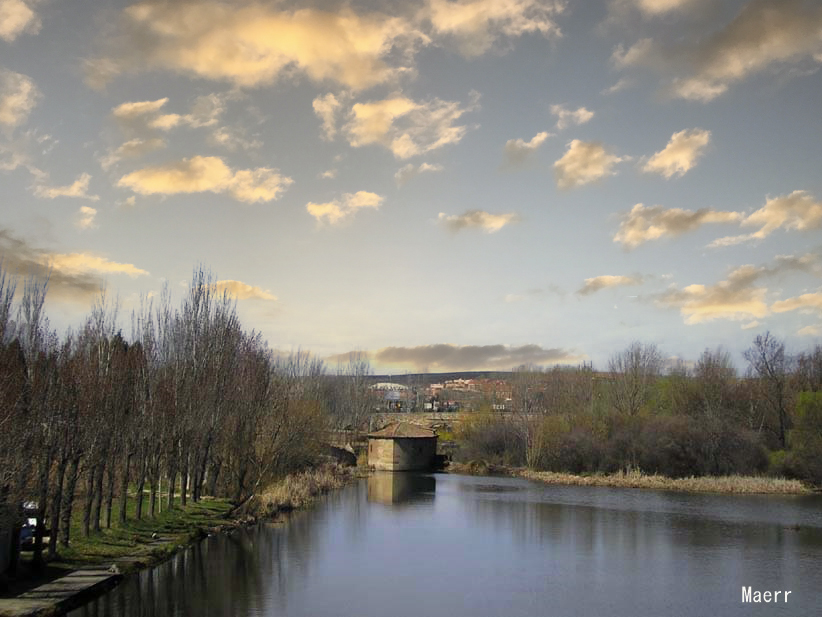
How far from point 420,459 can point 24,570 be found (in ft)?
148

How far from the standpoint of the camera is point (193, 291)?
33.3 meters

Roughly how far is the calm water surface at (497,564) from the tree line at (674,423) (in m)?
12.5

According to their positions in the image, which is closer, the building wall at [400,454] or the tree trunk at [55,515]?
the tree trunk at [55,515]

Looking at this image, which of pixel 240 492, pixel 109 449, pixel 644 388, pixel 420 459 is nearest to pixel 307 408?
pixel 240 492

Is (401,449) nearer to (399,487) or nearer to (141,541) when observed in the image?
(399,487)

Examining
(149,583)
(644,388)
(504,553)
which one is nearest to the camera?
(149,583)

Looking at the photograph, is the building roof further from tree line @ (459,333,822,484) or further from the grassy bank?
the grassy bank

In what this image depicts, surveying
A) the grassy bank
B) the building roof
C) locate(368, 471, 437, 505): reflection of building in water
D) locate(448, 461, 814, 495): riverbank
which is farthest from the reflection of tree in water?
the building roof

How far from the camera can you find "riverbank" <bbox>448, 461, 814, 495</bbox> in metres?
41.6

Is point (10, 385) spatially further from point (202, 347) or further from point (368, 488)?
point (368, 488)

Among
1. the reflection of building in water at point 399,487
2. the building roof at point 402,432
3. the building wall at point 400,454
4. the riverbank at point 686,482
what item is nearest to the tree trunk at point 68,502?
the reflection of building in water at point 399,487

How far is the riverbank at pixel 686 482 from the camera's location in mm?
41625

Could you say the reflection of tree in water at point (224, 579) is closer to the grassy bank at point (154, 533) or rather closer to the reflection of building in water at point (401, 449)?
the grassy bank at point (154, 533)

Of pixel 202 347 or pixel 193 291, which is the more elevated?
pixel 193 291
